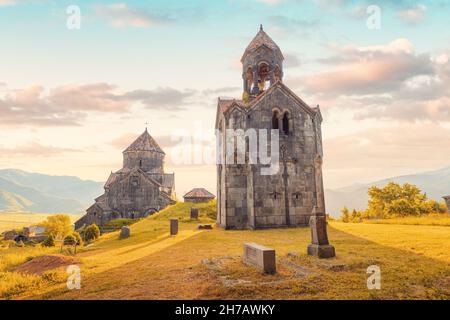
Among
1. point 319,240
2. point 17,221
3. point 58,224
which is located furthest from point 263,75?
point 17,221

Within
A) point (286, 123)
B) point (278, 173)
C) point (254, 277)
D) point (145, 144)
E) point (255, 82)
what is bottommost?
point (254, 277)

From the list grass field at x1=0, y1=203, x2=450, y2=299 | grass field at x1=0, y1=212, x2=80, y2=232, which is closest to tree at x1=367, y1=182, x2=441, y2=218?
grass field at x1=0, y1=203, x2=450, y2=299

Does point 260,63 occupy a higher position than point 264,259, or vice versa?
point 260,63

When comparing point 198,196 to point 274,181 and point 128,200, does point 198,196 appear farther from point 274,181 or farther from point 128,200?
point 274,181

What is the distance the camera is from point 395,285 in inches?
248

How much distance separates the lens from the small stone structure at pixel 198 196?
39.7 meters

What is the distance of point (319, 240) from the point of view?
953cm

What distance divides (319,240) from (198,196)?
31.2 metres

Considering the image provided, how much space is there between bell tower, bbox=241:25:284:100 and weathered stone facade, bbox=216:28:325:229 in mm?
2637

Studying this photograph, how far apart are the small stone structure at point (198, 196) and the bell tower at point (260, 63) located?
66.5ft

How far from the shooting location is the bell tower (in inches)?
902

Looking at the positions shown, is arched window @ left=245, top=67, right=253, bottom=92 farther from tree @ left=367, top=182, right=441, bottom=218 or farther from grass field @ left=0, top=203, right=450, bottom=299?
tree @ left=367, top=182, right=441, bottom=218
